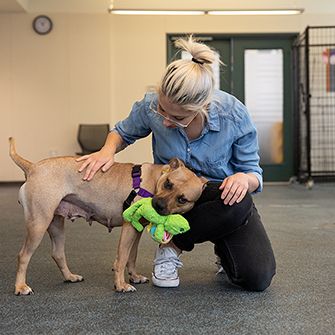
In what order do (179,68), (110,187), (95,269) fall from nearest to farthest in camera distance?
(179,68) → (110,187) → (95,269)

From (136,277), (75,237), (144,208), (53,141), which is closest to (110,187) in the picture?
(144,208)

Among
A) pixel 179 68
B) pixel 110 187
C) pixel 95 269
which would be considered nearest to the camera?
pixel 179 68

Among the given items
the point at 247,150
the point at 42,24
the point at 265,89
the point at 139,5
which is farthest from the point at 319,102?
the point at 247,150

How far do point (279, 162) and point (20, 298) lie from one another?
6.69 meters

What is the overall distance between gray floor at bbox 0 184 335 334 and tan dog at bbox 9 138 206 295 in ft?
0.49

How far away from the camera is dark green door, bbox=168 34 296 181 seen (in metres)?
8.07

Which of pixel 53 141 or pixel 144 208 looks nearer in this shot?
pixel 144 208

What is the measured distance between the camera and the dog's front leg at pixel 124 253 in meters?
1.98

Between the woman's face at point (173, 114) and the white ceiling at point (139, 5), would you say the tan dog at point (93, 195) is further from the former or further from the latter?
the white ceiling at point (139, 5)

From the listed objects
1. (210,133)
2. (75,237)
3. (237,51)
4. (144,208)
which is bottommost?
(75,237)

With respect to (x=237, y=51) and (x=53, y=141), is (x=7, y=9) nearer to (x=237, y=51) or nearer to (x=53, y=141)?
(x=53, y=141)

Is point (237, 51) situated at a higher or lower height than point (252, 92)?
higher

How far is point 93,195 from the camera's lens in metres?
2.04

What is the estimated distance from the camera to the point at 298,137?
7.89 m
